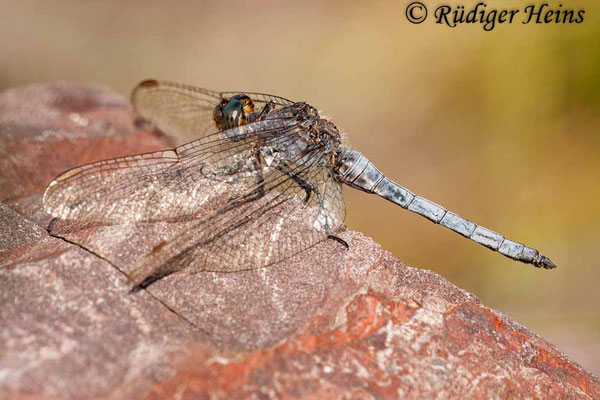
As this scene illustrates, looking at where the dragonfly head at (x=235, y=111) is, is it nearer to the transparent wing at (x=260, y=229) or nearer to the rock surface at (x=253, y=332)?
the transparent wing at (x=260, y=229)

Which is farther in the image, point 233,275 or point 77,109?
point 77,109

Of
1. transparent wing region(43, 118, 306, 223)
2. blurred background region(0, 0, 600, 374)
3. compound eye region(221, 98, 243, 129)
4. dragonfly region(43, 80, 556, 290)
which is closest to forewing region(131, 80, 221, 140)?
dragonfly region(43, 80, 556, 290)

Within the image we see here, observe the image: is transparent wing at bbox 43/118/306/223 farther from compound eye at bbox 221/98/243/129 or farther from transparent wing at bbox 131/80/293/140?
transparent wing at bbox 131/80/293/140

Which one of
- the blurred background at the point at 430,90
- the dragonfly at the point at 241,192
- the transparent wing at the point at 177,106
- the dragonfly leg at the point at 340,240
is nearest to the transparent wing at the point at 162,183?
the dragonfly at the point at 241,192

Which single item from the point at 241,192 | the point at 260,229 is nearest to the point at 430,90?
the point at 241,192

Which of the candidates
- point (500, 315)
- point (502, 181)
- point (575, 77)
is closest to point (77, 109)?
point (500, 315)

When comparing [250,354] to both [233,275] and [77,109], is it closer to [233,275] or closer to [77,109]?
[233,275]
